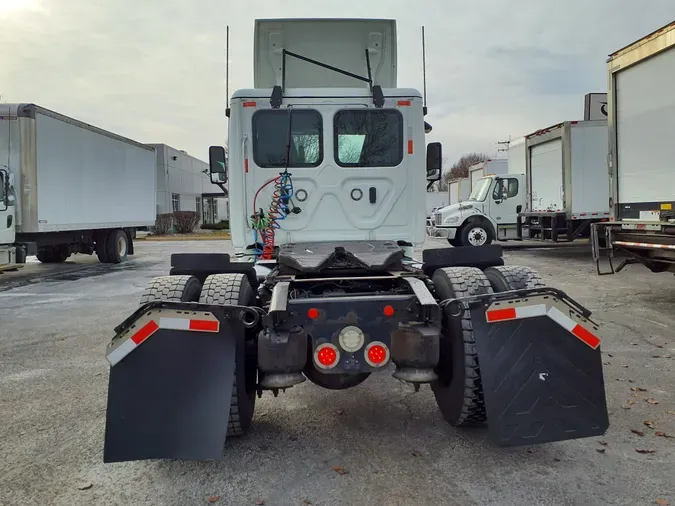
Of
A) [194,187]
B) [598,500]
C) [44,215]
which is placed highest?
[194,187]

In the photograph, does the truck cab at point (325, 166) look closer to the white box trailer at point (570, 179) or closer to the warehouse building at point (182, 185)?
the white box trailer at point (570, 179)

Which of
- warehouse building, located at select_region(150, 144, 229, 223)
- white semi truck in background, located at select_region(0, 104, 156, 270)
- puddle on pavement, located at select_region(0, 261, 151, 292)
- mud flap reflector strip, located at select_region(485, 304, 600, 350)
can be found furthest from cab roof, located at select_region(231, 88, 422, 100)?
warehouse building, located at select_region(150, 144, 229, 223)

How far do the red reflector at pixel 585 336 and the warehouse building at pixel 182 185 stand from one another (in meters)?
29.2

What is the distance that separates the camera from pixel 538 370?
293 centimetres

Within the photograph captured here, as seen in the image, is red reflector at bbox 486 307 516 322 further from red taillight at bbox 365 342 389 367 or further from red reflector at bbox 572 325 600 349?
red taillight at bbox 365 342 389 367

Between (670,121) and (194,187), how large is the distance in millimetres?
41072

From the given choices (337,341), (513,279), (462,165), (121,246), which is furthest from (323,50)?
(462,165)

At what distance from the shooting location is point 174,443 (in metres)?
2.83

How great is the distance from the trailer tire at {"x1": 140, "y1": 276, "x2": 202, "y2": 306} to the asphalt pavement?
102 cm

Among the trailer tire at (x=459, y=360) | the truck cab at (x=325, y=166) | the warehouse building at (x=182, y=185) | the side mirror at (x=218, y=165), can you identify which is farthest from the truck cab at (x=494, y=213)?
the warehouse building at (x=182, y=185)

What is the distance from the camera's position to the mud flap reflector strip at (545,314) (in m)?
2.91

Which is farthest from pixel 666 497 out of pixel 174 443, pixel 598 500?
pixel 174 443

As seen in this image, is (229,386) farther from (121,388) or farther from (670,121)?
(670,121)

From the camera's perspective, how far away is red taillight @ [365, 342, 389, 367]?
3.05 metres
